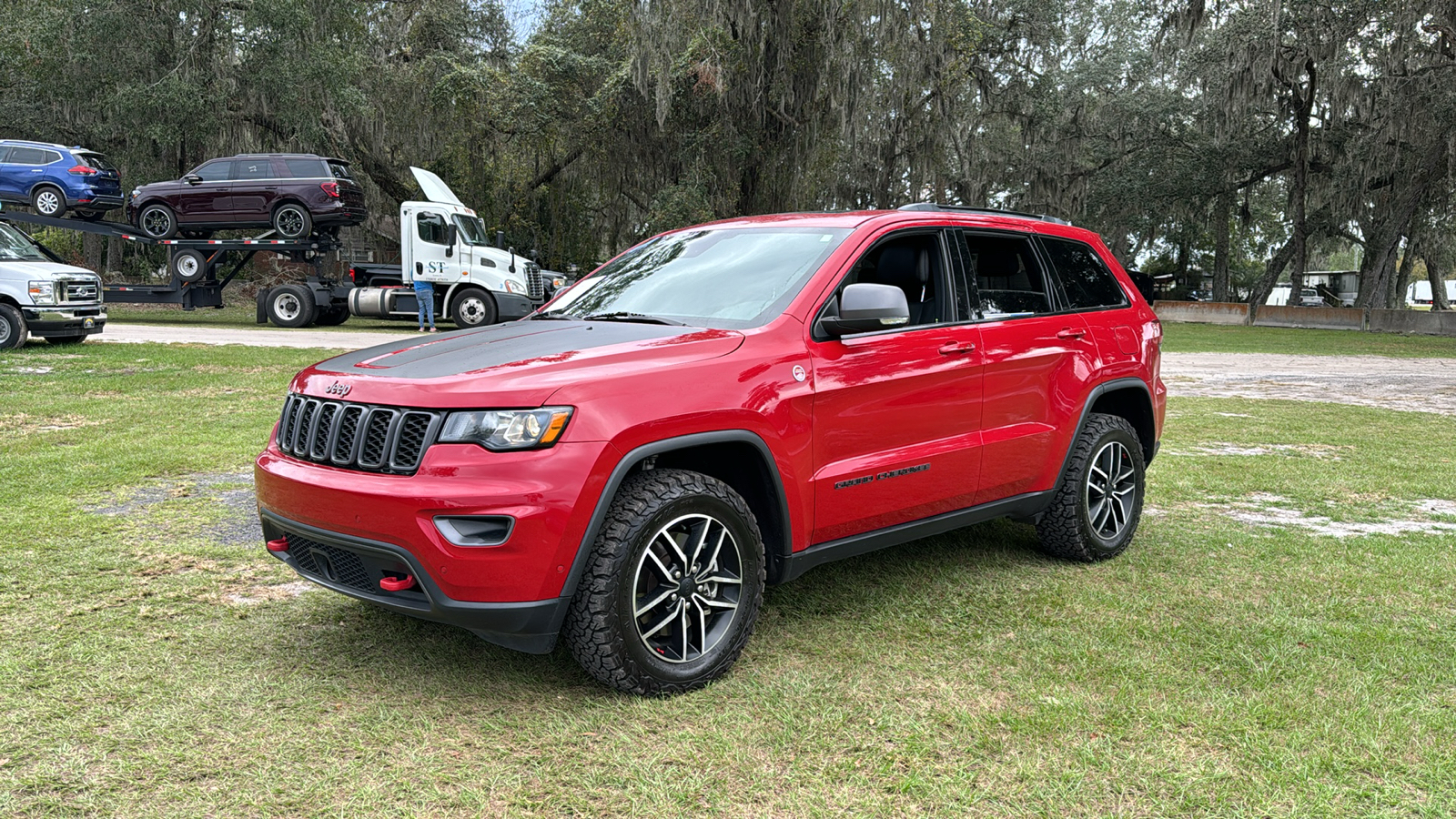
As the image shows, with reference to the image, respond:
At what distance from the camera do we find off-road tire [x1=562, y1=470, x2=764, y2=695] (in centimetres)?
345

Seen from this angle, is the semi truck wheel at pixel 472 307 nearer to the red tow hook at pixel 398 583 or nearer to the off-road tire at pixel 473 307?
the off-road tire at pixel 473 307

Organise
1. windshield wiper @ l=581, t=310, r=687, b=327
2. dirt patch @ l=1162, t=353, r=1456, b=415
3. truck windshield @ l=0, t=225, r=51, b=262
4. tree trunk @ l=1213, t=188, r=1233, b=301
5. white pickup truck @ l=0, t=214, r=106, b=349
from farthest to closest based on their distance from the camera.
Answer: tree trunk @ l=1213, t=188, r=1233, b=301 < truck windshield @ l=0, t=225, r=51, b=262 < white pickup truck @ l=0, t=214, r=106, b=349 < dirt patch @ l=1162, t=353, r=1456, b=415 < windshield wiper @ l=581, t=310, r=687, b=327

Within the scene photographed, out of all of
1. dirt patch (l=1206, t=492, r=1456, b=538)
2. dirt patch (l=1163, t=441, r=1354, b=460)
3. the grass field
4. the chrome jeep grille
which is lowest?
the grass field

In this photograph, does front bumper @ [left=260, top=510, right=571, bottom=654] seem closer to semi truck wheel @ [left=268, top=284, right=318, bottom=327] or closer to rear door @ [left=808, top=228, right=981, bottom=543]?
rear door @ [left=808, top=228, right=981, bottom=543]

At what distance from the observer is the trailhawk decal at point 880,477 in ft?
13.5

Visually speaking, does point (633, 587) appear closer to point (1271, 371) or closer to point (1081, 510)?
point (1081, 510)

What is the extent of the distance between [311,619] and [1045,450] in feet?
11.2

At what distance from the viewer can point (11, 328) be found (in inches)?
580

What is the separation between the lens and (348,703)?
3545 mm

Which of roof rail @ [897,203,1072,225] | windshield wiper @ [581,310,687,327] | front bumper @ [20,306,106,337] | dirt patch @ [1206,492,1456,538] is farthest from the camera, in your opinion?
front bumper @ [20,306,106,337]

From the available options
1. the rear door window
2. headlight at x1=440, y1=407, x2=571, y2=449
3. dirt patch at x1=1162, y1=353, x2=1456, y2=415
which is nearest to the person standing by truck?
dirt patch at x1=1162, y1=353, x2=1456, y2=415

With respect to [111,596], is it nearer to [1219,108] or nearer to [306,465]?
[306,465]

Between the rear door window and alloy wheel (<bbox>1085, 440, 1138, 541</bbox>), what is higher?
the rear door window

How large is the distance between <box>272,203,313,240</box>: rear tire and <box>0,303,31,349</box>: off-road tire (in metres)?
8.27
